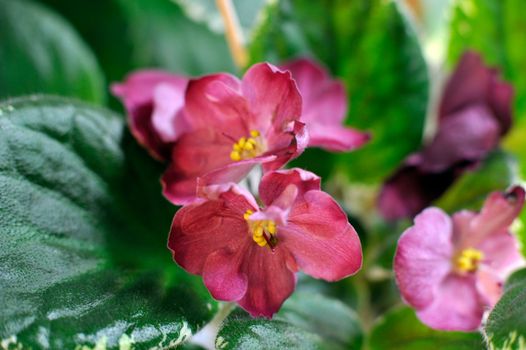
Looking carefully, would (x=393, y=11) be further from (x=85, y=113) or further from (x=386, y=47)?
(x=85, y=113)

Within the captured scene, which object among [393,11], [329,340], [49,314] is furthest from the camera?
[393,11]

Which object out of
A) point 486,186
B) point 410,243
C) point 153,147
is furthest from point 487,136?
point 153,147

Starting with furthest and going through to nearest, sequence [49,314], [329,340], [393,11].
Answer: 1. [393,11]
2. [329,340]
3. [49,314]

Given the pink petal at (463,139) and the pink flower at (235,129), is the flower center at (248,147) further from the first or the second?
the pink petal at (463,139)

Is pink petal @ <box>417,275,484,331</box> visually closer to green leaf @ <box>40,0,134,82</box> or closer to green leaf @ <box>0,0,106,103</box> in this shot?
green leaf @ <box>0,0,106,103</box>

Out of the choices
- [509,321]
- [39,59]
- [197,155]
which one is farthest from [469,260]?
[39,59]

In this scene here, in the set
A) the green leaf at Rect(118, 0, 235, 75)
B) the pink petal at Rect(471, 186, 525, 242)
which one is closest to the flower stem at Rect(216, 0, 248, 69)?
the green leaf at Rect(118, 0, 235, 75)
